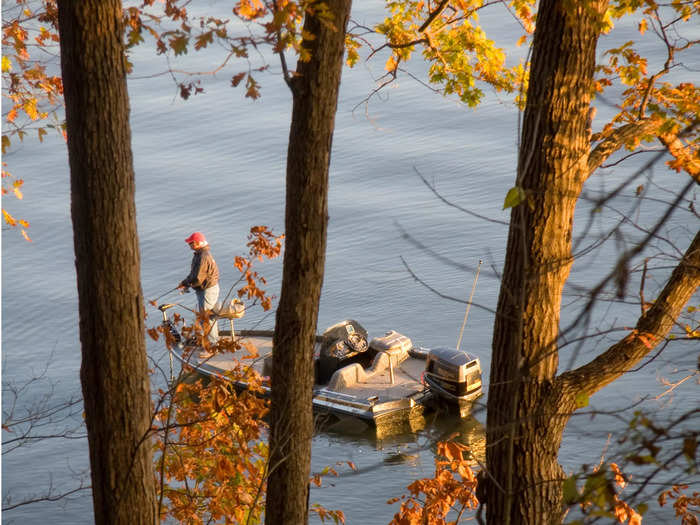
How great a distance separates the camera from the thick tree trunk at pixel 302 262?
4.62m

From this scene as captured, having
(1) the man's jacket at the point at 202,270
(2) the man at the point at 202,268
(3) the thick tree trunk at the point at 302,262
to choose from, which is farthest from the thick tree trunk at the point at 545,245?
(1) the man's jacket at the point at 202,270

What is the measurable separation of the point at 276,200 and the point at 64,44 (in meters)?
17.3

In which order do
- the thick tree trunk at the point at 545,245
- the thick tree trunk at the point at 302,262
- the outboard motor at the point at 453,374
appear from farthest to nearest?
the outboard motor at the point at 453,374 → the thick tree trunk at the point at 545,245 → the thick tree trunk at the point at 302,262

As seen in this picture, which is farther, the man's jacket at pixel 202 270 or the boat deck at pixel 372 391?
the man's jacket at pixel 202 270

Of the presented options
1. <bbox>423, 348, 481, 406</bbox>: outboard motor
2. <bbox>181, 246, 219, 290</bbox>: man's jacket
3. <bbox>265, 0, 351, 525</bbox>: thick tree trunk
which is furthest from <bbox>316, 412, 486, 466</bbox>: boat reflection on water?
<bbox>265, 0, 351, 525</bbox>: thick tree trunk

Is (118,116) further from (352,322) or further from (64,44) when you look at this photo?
(352,322)

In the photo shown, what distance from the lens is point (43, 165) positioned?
24172mm

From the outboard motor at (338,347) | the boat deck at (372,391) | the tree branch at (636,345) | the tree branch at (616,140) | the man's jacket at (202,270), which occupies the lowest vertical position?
the boat deck at (372,391)

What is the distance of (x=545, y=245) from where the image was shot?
4.88 m

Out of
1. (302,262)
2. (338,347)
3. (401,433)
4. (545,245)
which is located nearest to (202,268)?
(338,347)

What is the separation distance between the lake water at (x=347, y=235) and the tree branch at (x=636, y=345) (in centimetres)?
519

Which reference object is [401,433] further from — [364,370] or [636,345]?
[636,345]

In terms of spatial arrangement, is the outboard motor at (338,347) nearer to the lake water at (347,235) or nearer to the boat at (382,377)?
the boat at (382,377)

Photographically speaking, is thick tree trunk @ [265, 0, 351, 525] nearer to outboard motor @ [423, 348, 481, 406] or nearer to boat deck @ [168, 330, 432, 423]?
boat deck @ [168, 330, 432, 423]
